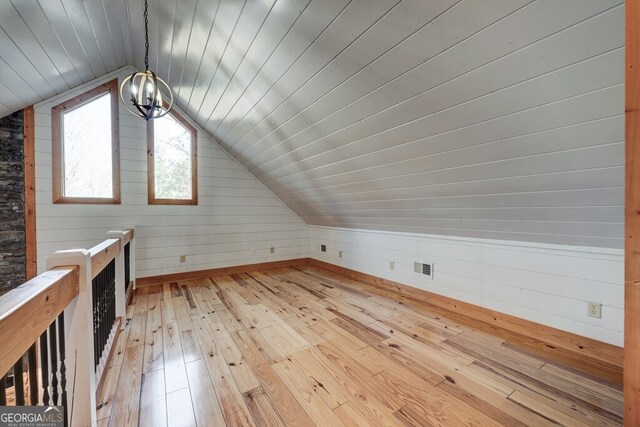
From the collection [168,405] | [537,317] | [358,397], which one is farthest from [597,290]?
[168,405]

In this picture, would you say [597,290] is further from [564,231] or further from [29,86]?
[29,86]

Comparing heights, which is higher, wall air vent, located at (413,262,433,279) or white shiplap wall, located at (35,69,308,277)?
white shiplap wall, located at (35,69,308,277)

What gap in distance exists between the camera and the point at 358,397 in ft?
4.71

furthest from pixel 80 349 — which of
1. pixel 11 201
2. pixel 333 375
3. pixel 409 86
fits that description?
pixel 11 201

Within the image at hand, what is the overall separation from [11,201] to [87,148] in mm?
887

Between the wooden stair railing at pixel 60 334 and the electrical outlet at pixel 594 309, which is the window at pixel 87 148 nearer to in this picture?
the wooden stair railing at pixel 60 334

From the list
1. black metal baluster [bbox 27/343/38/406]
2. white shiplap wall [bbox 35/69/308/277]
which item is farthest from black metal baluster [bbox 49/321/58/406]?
white shiplap wall [bbox 35/69/308/277]

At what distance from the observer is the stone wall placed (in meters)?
2.73

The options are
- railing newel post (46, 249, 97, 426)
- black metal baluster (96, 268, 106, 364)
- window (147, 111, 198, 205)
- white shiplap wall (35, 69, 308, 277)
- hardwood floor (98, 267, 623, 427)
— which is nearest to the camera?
railing newel post (46, 249, 97, 426)

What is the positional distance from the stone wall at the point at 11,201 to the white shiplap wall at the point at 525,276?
13.5ft

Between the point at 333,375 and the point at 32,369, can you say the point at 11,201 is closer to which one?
the point at 32,369

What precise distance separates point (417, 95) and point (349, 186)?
1.43m

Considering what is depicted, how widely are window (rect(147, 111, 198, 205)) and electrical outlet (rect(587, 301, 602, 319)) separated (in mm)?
4219

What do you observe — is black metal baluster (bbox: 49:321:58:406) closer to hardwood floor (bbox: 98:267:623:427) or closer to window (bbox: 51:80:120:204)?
hardwood floor (bbox: 98:267:623:427)
